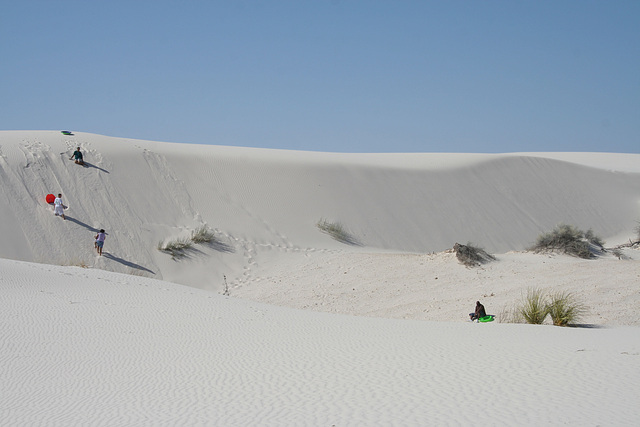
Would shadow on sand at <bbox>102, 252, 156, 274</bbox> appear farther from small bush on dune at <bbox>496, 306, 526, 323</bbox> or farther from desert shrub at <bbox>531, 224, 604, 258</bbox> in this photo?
desert shrub at <bbox>531, 224, 604, 258</bbox>

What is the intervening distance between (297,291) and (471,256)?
5.16 metres

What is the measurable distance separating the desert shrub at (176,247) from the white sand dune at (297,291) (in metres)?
0.26

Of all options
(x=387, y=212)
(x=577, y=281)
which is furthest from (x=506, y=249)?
(x=577, y=281)

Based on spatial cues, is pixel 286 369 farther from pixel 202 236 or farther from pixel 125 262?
pixel 202 236

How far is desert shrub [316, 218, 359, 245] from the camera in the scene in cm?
2270

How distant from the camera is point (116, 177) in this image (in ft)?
73.2

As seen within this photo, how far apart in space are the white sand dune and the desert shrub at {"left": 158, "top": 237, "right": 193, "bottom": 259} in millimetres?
263

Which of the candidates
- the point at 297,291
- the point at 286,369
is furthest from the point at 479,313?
the point at 297,291

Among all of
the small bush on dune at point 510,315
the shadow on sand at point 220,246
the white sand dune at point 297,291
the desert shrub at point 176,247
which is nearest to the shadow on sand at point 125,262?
the white sand dune at point 297,291

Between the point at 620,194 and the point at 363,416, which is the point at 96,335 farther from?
the point at 620,194

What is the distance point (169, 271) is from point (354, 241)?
24.4 ft

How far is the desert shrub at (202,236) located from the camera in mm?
20205

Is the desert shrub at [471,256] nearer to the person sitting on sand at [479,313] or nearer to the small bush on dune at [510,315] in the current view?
the small bush on dune at [510,315]

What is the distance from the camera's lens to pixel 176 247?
773 inches
